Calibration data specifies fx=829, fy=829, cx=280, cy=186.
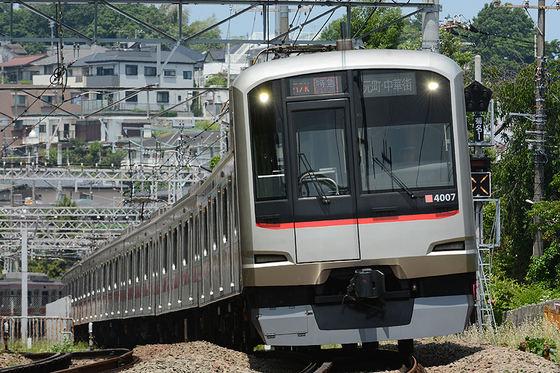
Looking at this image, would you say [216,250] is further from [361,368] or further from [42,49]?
[42,49]

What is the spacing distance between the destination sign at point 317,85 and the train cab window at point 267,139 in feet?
0.63

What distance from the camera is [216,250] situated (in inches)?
460

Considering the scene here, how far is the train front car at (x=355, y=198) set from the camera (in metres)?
8.53

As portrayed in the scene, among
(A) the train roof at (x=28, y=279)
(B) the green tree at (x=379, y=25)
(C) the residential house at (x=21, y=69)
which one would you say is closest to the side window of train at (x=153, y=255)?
(B) the green tree at (x=379, y=25)

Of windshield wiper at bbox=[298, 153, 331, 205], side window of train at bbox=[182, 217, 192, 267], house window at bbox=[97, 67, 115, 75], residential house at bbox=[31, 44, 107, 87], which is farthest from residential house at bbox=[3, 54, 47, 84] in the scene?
windshield wiper at bbox=[298, 153, 331, 205]

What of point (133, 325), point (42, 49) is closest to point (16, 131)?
point (42, 49)

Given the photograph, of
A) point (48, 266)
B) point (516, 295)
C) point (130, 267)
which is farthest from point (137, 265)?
point (48, 266)

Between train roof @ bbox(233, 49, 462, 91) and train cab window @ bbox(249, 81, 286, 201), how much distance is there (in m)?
0.14

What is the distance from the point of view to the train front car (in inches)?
336

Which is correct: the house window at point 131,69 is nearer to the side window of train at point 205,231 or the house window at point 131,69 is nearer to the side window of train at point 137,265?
the side window of train at point 137,265

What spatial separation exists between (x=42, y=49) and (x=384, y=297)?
119463 mm

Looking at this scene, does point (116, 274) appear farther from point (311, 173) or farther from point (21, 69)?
point (21, 69)

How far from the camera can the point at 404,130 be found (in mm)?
8719

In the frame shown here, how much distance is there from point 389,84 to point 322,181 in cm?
127
